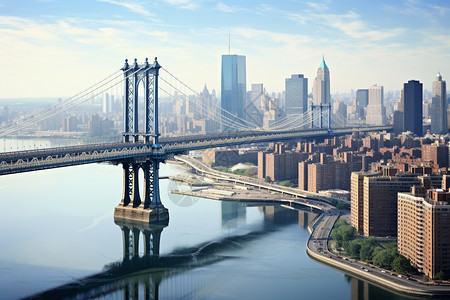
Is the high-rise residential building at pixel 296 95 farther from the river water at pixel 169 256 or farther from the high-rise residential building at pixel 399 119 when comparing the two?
the river water at pixel 169 256

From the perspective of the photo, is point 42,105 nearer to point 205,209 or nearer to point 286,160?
point 286,160

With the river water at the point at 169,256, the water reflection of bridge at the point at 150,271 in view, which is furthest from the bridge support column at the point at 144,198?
the river water at the point at 169,256

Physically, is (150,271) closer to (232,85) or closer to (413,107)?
(413,107)

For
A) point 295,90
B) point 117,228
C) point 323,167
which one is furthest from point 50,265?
point 295,90

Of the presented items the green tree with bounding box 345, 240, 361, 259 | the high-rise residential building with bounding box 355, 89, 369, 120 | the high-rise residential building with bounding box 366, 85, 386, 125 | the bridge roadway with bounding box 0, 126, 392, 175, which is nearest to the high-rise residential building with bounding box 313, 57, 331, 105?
the high-rise residential building with bounding box 366, 85, 386, 125

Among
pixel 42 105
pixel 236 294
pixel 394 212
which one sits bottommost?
pixel 236 294

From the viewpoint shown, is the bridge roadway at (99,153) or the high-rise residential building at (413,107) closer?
the bridge roadway at (99,153)
